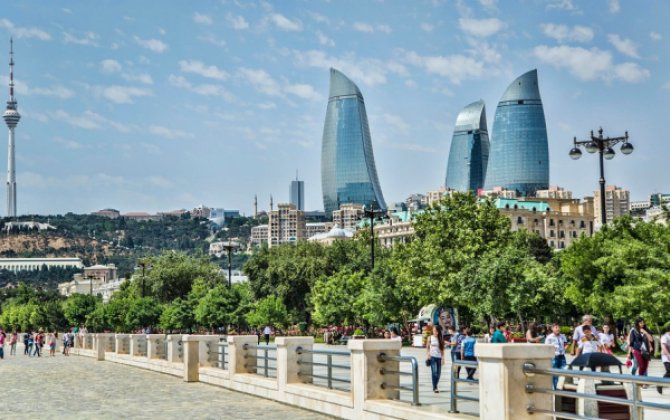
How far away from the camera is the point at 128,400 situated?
2236 cm

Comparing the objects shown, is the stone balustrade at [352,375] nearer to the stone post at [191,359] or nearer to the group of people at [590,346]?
the stone post at [191,359]

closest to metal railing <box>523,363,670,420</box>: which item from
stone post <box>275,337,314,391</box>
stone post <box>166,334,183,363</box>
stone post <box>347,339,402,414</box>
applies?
stone post <box>347,339,402,414</box>

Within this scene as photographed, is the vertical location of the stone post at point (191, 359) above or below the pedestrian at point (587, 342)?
below

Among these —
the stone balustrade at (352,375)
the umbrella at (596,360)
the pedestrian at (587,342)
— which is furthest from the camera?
the pedestrian at (587,342)

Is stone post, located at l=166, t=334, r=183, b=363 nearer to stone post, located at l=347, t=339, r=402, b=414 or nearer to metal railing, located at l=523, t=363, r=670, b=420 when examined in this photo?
stone post, located at l=347, t=339, r=402, b=414

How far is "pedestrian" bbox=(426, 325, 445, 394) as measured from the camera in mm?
20261

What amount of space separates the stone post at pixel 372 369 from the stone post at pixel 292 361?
13.2 feet

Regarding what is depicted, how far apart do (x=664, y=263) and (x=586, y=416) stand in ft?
88.9

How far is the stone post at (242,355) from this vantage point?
24.6m

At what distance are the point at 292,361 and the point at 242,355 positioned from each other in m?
4.09

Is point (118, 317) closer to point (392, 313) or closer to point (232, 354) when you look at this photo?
point (392, 313)

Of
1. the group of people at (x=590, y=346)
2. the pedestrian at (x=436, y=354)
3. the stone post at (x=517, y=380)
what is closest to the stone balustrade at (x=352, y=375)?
the stone post at (x=517, y=380)

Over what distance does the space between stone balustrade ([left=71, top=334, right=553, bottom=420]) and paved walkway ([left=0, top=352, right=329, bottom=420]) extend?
1.22 feet

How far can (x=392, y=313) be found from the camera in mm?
58125
